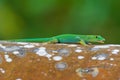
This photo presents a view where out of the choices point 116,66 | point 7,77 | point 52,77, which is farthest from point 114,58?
point 7,77

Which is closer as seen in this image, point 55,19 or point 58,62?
point 58,62

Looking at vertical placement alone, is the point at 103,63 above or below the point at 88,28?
above

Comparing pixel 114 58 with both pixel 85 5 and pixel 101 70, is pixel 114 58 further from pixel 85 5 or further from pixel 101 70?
pixel 85 5

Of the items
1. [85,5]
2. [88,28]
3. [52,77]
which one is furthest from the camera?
[88,28]

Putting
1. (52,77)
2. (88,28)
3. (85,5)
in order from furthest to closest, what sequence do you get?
(88,28) → (85,5) → (52,77)

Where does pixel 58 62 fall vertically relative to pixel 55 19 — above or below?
above
